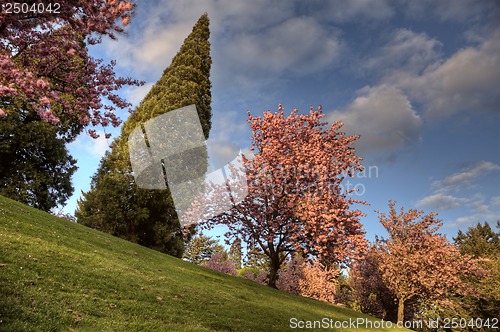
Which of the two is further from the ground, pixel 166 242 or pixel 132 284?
pixel 166 242

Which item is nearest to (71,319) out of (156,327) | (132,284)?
(156,327)

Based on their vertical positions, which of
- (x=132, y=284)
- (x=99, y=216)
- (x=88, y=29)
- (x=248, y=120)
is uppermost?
(x=248, y=120)

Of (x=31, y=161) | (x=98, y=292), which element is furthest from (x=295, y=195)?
(x=31, y=161)

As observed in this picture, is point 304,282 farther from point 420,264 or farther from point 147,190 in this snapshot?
point 147,190

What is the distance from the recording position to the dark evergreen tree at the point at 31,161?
30.5 metres

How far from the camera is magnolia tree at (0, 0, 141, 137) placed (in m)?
6.61

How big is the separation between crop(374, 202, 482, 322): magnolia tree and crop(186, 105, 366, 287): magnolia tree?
33.4 feet

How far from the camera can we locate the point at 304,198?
2192 cm

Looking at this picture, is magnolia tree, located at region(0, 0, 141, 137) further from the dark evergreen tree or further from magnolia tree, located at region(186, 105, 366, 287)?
the dark evergreen tree

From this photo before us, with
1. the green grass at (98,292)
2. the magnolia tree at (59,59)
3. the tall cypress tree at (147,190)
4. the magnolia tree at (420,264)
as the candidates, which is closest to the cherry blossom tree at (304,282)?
the magnolia tree at (420,264)

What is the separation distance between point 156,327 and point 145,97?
1353 inches

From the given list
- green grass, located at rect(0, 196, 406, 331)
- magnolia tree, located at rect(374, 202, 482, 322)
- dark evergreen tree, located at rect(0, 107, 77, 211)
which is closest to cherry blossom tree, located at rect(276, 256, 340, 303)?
magnolia tree, located at rect(374, 202, 482, 322)

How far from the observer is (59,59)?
8.36m

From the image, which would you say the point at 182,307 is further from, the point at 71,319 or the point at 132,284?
the point at 71,319
